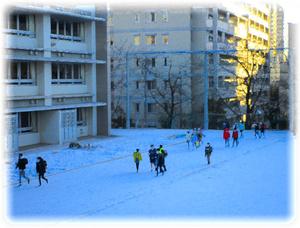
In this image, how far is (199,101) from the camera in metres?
43.0

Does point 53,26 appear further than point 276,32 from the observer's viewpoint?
No

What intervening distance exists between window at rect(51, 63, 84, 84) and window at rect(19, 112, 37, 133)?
2.22 m

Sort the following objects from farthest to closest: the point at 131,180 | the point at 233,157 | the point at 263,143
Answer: the point at 263,143 → the point at 233,157 → the point at 131,180

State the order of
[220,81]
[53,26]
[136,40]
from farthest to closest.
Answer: [220,81]
[136,40]
[53,26]

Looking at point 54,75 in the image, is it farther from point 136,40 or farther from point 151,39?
point 151,39

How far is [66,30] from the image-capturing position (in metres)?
28.0

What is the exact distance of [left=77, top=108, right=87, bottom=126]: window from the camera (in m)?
29.3

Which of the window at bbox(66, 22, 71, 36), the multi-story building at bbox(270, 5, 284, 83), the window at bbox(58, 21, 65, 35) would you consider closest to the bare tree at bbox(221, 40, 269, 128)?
the multi-story building at bbox(270, 5, 284, 83)

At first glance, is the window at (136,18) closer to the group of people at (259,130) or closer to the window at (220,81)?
the window at (220,81)

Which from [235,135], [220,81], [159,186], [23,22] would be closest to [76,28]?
[23,22]

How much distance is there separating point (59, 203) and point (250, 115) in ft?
74.4

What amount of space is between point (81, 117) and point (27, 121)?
15.0 feet

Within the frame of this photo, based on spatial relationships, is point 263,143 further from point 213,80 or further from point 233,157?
point 213,80

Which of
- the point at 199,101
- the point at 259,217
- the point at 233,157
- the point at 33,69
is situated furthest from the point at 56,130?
the point at 199,101
